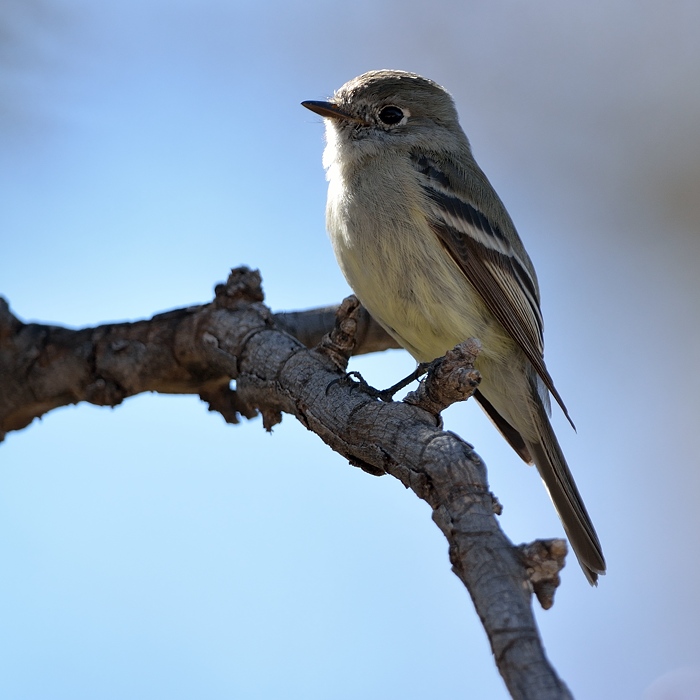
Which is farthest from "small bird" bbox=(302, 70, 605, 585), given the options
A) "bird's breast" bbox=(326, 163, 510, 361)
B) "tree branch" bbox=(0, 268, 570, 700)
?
"tree branch" bbox=(0, 268, 570, 700)

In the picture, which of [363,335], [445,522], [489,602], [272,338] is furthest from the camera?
[363,335]

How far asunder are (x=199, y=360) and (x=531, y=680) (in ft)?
7.03

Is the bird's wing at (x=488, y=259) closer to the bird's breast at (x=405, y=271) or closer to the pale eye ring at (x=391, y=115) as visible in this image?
the bird's breast at (x=405, y=271)

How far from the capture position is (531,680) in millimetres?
1242

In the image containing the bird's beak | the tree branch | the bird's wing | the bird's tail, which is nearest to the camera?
the tree branch

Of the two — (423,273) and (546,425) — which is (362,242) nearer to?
(423,273)

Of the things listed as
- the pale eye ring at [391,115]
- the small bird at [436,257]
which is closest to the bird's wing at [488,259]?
the small bird at [436,257]

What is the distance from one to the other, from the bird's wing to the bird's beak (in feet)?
1.26

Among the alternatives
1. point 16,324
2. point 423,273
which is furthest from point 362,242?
point 16,324

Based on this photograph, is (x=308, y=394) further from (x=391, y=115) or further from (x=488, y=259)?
(x=391, y=115)

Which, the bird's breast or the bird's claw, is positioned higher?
the bird's breast

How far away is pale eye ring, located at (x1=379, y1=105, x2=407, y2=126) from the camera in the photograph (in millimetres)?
3734

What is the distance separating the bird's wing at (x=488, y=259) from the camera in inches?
126

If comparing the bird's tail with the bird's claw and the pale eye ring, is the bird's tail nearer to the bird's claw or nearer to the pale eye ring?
the bird's claw
